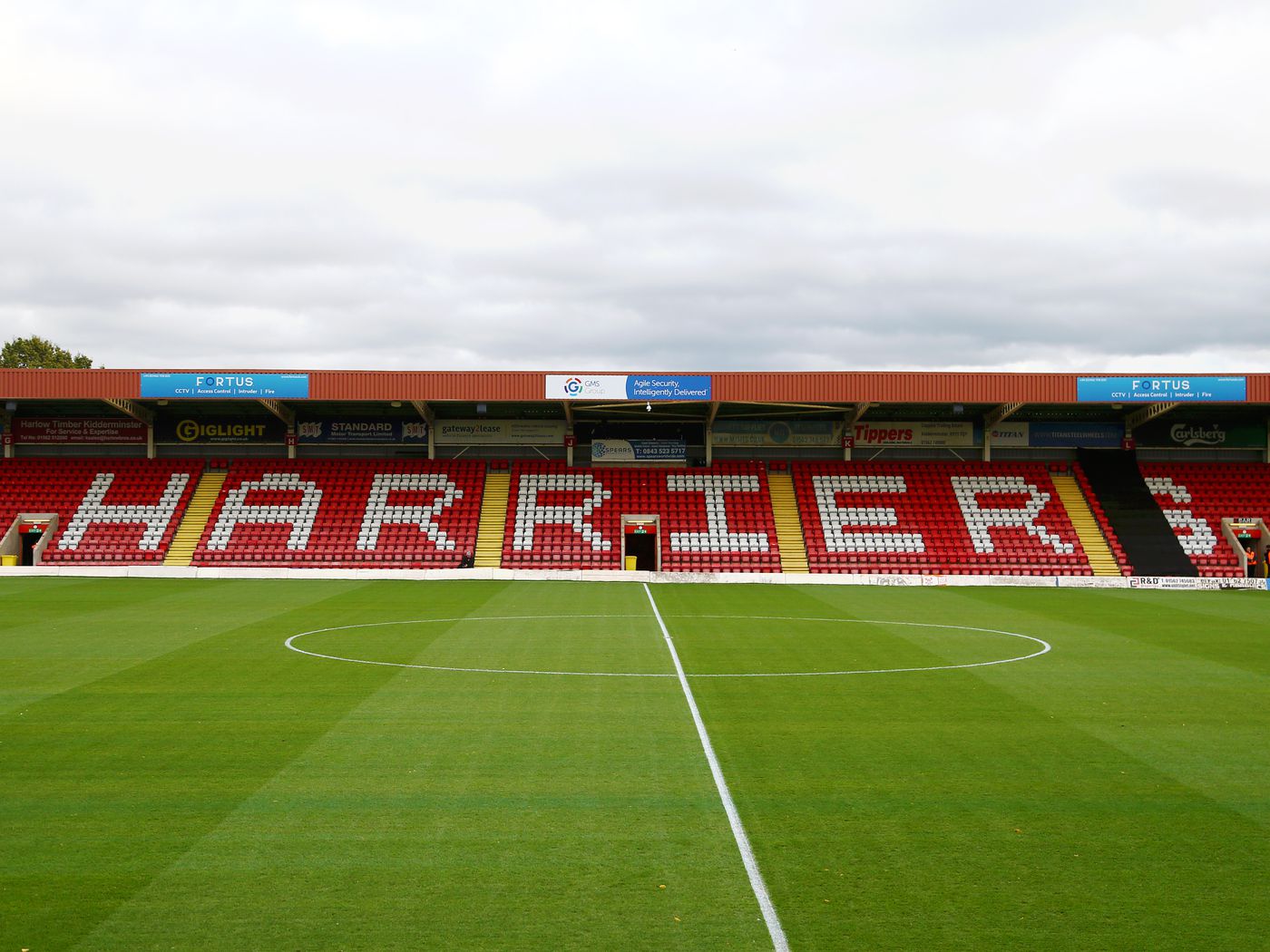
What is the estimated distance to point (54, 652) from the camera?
16.7 metres

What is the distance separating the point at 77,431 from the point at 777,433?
32.4 m

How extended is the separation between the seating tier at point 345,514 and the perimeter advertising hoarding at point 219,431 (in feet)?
4.23

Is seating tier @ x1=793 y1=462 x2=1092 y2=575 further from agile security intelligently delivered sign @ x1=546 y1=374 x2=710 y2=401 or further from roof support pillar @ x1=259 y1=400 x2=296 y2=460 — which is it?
roof support pillar @ x1=259 y1=400 x2=296 y2=460

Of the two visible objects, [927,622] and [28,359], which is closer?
[927,622]

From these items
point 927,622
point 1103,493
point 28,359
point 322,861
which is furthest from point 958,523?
point 28,359

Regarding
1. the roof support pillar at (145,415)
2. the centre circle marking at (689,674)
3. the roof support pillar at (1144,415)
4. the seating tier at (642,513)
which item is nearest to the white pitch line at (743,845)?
the centre circle marking at (689,674)

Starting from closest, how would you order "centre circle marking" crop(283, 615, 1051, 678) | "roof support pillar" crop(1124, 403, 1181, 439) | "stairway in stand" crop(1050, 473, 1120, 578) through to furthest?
"centre circle marking" crop(283, 615, 1051, 678)
"stairway in stand" crop(1050, 473, 1120, 578)
"roof support pillar" crop(1124, 403, 1181, 439)

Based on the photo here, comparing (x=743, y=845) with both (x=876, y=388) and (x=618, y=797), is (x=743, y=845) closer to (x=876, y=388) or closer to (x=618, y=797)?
(x=618, y=797)

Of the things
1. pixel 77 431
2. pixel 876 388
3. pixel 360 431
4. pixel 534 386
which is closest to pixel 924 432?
pixel 876 388

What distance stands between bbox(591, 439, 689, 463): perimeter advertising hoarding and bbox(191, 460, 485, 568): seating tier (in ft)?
18.6

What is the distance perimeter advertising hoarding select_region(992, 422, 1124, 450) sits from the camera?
4484 centimetres

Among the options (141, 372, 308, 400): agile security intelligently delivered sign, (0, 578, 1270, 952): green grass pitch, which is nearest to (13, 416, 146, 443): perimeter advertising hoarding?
(141, 372, 308, 400): agile security intelligently delivered sign

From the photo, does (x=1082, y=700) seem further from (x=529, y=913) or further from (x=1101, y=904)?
(x=529, y=913)

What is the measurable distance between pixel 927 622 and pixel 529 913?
1802 centimetres
